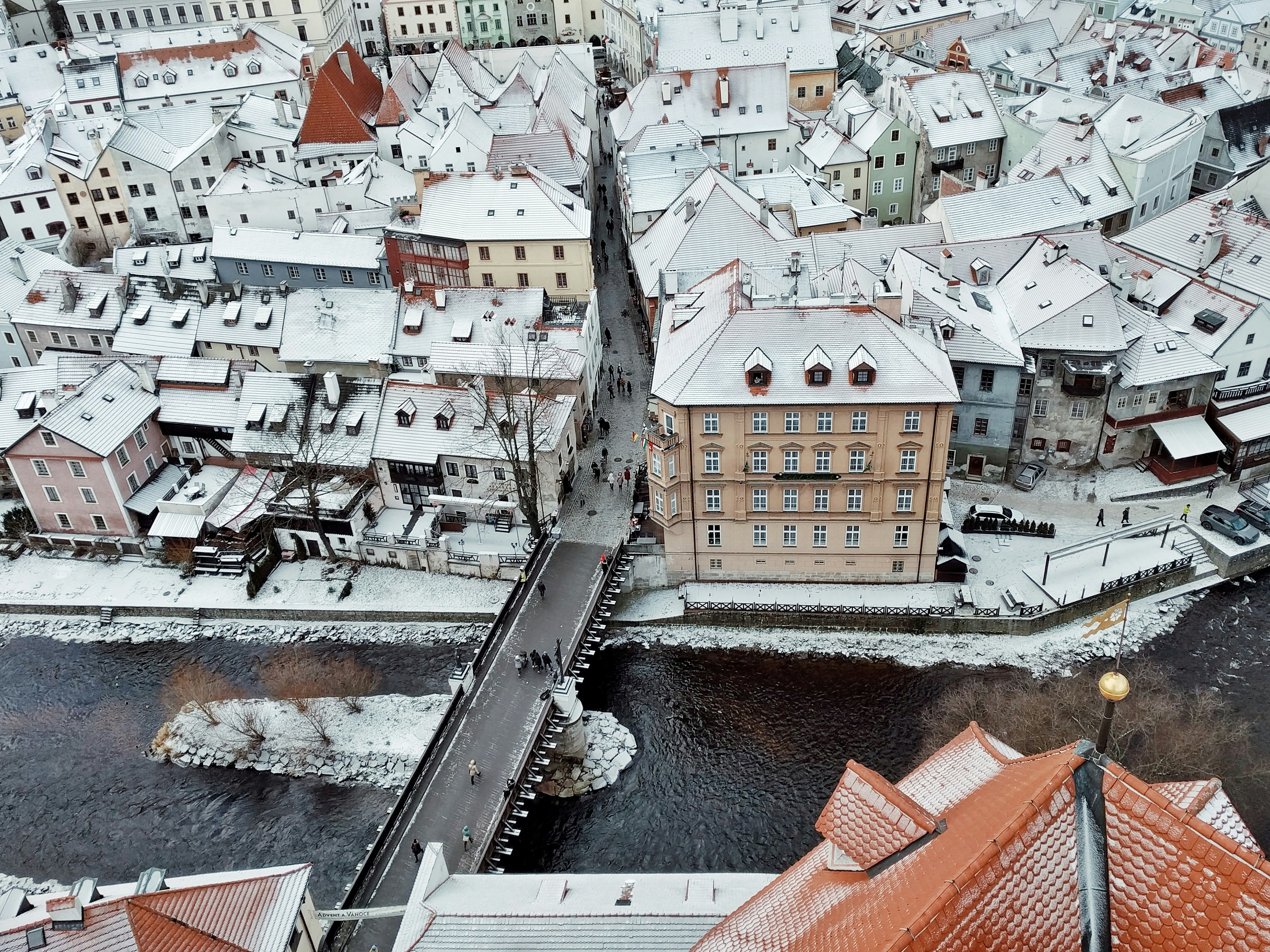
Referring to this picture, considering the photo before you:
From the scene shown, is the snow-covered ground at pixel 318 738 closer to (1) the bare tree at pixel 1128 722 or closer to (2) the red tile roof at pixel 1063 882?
(1) the bare tree at pixel 1128 722

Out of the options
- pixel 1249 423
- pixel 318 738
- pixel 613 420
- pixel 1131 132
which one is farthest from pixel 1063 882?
pixel 1131 132

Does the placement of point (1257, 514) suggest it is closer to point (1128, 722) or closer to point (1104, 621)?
point (1104, 621)

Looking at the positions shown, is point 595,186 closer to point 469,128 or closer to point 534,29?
point 469,128

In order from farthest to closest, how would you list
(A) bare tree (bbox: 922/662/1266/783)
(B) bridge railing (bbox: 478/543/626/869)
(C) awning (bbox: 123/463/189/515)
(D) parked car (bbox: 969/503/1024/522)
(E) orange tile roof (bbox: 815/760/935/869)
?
(C) awning (bbox: 123/463/189/515), (D) parked car (bbox: 969/503/1024/522), (A) bare tree (bbox: 922/662/1266/783), (B) bridge railing (bbox: 478/543/626/869), (E) orange tile roof (bbox: 815/760/935/869)

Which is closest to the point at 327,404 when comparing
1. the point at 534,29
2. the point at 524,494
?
the point at 524,494

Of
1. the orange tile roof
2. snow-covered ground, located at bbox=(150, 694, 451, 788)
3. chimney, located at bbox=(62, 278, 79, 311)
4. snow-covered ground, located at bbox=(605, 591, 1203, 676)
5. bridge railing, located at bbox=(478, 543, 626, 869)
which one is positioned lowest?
snow-covered ground, located at bbox=(150, 694, 451, 788)

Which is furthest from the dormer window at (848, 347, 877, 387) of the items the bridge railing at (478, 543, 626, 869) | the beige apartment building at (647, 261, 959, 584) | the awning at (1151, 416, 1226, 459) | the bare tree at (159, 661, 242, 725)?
the bare tree at (159, 661, 242, 725)

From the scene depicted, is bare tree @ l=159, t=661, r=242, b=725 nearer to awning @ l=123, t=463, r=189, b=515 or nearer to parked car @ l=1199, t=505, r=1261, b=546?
awning @ l=123, t=463, r=189, b=515
